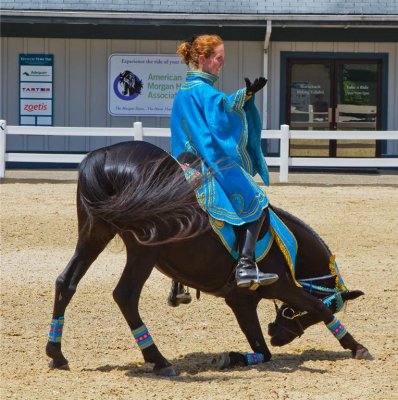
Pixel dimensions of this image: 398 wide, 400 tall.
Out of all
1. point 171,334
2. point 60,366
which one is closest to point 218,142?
point 60,366

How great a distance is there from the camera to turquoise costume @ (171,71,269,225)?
5992 mm

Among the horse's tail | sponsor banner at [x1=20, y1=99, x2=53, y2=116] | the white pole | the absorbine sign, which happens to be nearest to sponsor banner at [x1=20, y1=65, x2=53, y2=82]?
sponsor banner at [x1=20, y1=99, x2=53, y2=116]

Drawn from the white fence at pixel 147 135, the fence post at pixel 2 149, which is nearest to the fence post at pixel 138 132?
the white fence at pixel 147 135

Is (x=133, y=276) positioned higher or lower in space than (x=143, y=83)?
lower

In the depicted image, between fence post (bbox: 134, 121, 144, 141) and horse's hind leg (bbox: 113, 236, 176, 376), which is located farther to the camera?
fence post (bbox: 134, 121, 144, 141)

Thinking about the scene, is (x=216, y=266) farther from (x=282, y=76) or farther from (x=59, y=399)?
(x=282, y=76)

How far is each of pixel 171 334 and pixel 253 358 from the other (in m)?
1.19

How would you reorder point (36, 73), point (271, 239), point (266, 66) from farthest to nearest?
point (36, 73)
point (266, 66)
point (271, 239)

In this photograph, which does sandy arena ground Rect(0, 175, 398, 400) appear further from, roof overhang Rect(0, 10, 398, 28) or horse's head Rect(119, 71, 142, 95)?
horse's head Rect(119, 71, 142, 95)

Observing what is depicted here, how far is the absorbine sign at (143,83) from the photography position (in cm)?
2059

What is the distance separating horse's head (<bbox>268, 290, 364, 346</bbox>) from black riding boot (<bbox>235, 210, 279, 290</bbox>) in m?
0.56

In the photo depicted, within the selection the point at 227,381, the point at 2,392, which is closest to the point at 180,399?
the point at 227,381

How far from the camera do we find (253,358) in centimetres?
636

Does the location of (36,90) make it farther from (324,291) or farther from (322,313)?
(322,313)
